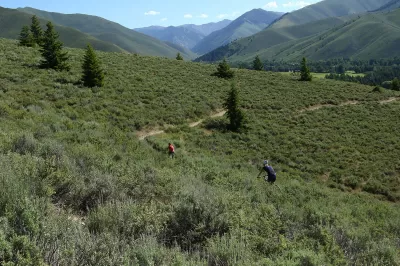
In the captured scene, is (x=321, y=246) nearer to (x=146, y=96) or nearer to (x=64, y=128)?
(x=64, y=128)

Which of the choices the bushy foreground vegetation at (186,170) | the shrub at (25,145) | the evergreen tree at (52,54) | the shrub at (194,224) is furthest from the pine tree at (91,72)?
the shrub at (194,224)

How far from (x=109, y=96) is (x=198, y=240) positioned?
70.0 ft

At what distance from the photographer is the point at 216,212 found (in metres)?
5.06

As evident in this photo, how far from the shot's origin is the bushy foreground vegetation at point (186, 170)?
384 cm

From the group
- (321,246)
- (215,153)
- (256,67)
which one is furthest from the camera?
(256,67)

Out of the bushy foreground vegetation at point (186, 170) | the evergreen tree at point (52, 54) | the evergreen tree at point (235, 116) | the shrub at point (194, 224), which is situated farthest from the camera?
the evergreen tree at point (52, 54)

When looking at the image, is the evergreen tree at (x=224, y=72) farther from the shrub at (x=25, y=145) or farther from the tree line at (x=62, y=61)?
the shrub at (x=25, y=145)

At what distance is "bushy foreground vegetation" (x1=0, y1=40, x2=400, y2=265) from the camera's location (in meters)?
3.84

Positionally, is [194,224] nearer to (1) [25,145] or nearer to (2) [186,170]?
(2) [186,170]

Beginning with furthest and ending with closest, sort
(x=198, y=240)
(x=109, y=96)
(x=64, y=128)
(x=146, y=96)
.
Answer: (x=146, y=96) < (x=109, y=96) < (x=64, y=128) < (x=198, y=240)

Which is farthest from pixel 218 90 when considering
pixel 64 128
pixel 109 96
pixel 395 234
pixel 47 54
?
pixel 395 234

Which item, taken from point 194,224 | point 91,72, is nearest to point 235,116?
point 91,72

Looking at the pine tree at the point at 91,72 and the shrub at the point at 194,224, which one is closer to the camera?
the shrub at the point at 194,224

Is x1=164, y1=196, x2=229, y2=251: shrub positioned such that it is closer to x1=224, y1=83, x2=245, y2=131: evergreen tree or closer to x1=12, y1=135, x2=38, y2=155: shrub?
x1=12, y1=135, x2=38, y2=155: shrub
